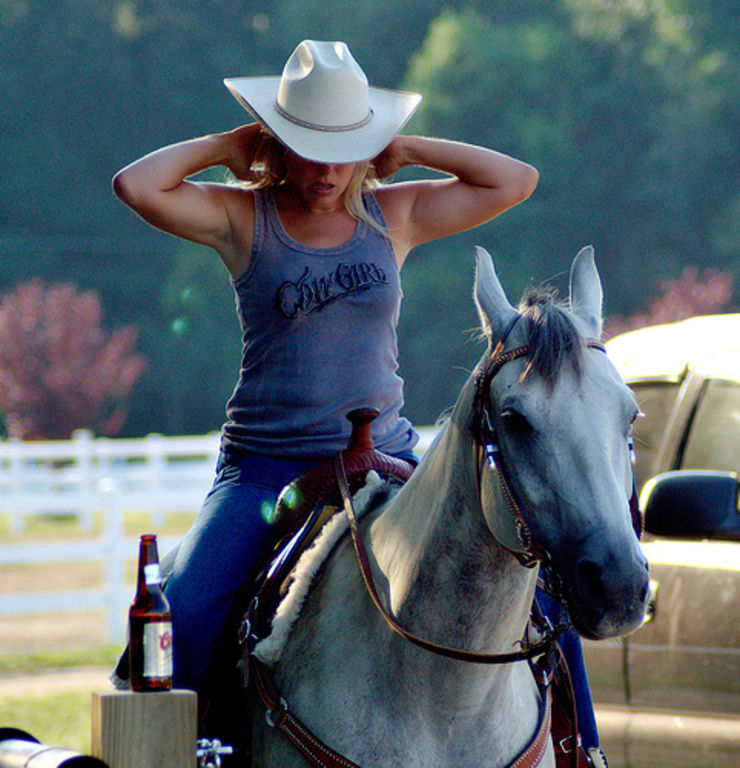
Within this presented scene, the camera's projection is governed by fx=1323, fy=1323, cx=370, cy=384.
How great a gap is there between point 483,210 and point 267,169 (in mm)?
660

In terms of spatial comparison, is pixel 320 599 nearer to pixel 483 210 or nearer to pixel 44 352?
pixel 483 210

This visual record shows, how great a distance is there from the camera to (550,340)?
274 centimetres

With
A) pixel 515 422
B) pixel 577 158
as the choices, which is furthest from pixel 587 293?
pixel 577 158

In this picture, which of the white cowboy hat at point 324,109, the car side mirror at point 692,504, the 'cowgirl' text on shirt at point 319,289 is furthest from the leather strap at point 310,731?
the white cowboy hat at point 324,109

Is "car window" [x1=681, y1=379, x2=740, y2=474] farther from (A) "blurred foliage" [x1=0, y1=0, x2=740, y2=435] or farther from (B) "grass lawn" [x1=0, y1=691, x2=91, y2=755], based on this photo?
(A) "blurred foliage" [x1=0, y1=0, x2=740, y2=435]

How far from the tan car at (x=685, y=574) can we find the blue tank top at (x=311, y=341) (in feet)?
3.14

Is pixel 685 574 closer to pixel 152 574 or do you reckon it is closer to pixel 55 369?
pixel 152 574

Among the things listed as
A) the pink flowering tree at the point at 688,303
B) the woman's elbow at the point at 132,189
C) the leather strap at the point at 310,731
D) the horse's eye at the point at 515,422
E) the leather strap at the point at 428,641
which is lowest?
the leather strap at the point at 310,731

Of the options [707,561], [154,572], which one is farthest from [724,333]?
[154,572]

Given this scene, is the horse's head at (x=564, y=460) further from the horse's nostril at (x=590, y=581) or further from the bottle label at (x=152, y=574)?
the bottle label at (x=152, y=574)

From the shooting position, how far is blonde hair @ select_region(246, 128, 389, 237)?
3.77 metres

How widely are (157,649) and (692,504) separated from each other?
1.84 meters

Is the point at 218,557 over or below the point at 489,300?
below

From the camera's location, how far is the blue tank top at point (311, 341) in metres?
3.59
